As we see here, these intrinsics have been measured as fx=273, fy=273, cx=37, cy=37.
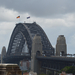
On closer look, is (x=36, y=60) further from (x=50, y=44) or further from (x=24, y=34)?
(x=24, y=34)

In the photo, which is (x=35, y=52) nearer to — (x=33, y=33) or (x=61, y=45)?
(x=61, y=45)

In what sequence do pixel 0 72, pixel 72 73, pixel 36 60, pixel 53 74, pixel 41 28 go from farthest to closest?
pixel 41 28, pixel 36 60, pixel 53 74, pixel 72 73, pixel 0 72

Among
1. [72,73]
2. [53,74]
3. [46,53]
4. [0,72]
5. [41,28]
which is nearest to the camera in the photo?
[0,72]

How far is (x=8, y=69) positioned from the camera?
12.4 metres

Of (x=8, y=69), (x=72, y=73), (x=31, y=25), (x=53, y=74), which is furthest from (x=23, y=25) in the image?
(x=8, y=69)

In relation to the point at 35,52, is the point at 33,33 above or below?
above

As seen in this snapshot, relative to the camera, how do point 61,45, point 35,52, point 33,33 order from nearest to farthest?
point 61,45 < point 35,52 < point 33,33

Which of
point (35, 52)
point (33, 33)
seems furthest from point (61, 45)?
point (33, 33)

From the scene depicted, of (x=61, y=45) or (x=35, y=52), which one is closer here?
(x=61, y=45)

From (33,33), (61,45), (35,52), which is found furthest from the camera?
(33,33)

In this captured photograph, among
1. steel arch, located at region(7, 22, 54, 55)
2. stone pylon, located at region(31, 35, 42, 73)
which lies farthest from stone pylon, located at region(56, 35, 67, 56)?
steel arch, located at region(7, 22, 54, 55)

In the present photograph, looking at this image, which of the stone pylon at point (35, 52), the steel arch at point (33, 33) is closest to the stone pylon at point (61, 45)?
the stone pylon at point (35, 52)

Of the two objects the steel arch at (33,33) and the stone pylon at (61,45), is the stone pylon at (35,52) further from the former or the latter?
the steel arch at (33,33)

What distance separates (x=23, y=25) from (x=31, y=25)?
5.60 m
